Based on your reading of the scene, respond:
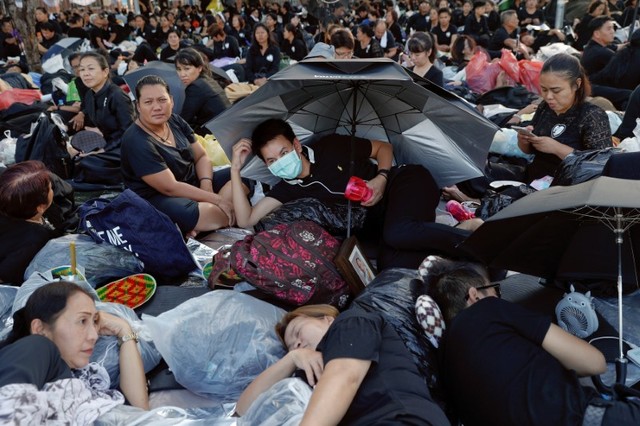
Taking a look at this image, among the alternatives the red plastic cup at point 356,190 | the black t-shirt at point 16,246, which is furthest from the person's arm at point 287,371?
the black t-shirt at point 16,246

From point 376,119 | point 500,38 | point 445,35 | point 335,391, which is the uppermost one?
point 376,119

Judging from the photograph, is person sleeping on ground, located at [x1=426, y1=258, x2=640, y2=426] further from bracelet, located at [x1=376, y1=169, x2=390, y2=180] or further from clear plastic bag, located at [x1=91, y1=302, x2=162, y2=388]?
bracelet, located at [x1=376, y1=169, x2=390, y2=180]

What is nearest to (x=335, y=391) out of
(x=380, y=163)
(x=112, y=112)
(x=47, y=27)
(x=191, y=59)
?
(x=380, y=163)

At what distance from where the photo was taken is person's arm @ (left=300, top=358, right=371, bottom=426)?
1677 mm

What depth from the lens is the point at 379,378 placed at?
1.82 meters

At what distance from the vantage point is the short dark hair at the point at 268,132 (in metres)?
3.34

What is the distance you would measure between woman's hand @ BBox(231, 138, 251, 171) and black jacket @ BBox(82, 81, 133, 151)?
6.22ft

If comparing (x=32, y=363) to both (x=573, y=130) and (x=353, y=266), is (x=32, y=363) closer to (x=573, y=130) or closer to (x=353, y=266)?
(x=353, y=266)

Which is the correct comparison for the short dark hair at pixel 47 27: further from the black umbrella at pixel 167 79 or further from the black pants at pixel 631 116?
the black pants at pixel 631 116

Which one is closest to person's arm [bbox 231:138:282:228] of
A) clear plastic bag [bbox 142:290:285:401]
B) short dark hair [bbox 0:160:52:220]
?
clear plastic bag [bbox 142:290:285:401]

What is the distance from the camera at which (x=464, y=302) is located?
2264mm

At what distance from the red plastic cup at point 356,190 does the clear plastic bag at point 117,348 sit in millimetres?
1178

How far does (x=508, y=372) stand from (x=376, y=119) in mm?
1979

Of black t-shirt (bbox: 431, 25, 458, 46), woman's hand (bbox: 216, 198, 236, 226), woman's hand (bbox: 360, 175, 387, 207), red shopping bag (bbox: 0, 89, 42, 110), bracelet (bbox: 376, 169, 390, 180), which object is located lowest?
black t-shirt (bbox: 431, 25, 458, 46)
